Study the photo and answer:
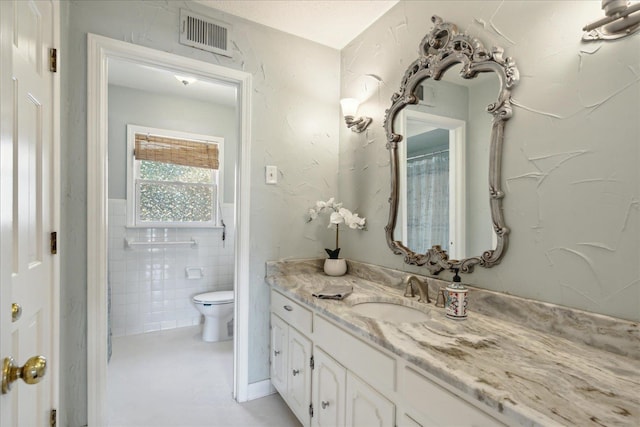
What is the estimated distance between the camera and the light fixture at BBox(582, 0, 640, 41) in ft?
3.12

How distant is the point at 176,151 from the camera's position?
346 centimetres

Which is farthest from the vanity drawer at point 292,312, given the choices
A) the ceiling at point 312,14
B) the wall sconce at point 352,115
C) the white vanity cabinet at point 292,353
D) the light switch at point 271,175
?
the ceiling at point 312,14

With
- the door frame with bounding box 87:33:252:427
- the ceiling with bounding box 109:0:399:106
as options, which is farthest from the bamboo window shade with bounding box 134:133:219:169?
the door frame with bounding box 87:33:252:427

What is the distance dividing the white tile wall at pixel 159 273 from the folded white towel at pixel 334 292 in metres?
2.30

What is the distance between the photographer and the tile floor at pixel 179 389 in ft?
6.22

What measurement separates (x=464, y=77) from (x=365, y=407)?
1480 millimetres

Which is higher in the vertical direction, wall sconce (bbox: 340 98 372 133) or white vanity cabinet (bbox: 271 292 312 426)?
wall sconce (bbox: 340 98 372 133)

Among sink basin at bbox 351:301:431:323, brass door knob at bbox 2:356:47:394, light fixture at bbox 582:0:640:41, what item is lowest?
sink basin at bbox 351:301:431:323

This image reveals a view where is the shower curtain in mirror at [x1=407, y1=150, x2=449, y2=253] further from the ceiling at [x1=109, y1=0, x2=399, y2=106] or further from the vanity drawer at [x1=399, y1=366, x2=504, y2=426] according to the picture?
the ceiling at [x1=109, y1=0, x2=399, y2=106]

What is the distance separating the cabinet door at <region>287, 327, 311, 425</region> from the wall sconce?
1.37m

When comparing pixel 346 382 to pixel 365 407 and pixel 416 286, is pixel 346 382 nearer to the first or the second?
pixel 365 407

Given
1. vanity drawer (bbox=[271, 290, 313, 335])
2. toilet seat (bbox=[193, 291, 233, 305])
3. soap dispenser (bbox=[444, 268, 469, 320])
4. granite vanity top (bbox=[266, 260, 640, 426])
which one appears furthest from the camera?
toilet seat (bbox=[193, 291, 233, 305])

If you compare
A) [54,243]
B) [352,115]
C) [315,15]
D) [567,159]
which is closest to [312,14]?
[315,15]

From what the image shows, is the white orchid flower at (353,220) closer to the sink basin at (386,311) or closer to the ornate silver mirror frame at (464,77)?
the ornate silver mirror frame at (464,77)
